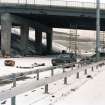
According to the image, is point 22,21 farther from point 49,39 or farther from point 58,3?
point 49,39

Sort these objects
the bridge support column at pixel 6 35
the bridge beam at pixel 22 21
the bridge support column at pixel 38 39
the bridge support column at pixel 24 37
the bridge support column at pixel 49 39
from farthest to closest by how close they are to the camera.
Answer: the bridge support column at pixel 49 39
the bridge support column at pixel 38 39
the bridge support column at pixel 24 37
the bridge beam at pixel 22 21
the bridge support column at pixel 6 35

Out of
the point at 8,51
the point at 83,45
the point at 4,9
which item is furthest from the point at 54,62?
the point at 83,45

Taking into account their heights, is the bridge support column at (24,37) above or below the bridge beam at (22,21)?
below

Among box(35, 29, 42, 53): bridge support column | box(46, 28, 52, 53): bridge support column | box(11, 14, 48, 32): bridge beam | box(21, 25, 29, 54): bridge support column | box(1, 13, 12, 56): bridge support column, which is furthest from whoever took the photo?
box(46, 28, 52, 53): bridge support column

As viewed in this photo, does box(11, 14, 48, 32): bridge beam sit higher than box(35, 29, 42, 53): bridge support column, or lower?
higher

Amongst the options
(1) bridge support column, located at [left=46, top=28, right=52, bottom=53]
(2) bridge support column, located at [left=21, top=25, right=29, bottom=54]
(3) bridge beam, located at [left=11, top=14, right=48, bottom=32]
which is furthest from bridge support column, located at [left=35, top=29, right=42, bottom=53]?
(2) bridge support column, located at [left=21, top=25, right=29, bottom=54]

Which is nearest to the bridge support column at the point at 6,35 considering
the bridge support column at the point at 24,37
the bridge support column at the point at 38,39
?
the bridge support column at the point at 24,37

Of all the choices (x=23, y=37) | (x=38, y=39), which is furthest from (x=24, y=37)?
(x=38, y=39)

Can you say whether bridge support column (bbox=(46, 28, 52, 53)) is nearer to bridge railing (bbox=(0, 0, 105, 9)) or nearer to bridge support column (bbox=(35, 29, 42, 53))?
bridge support column (bbox=(35, 29, 42, 53))

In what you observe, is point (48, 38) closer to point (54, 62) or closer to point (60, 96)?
point (54, 62)

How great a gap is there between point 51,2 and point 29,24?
38.2 ft

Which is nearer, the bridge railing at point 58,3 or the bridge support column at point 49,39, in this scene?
the bridge railing at point 58,3

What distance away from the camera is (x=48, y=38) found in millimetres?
107750

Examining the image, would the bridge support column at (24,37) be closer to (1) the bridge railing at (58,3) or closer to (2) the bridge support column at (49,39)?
(1) the bridge railing at (58,3)
